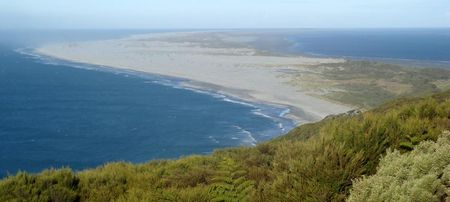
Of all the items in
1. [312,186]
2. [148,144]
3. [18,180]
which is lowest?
[148,144]

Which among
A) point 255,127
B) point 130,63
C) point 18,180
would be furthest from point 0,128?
point 130,63

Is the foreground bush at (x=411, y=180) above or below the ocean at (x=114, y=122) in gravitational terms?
above

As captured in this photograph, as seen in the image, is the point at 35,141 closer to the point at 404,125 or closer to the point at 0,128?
the point at 0,128

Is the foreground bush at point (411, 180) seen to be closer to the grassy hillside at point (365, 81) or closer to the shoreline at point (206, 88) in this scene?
the shoreline at point (206, 88)

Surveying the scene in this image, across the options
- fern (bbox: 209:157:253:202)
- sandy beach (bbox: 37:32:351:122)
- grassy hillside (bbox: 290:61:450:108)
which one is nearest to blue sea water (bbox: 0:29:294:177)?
sandy beach (bbox: 37:32:351:122)

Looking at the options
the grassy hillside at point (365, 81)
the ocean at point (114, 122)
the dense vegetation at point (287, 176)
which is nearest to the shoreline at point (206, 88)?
the ocean at point (114, 122)

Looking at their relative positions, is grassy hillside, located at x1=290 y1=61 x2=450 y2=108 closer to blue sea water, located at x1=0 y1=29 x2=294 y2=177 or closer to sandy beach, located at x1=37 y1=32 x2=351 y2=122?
sandy beach, located at x1=37 y1=32 x2=351 y2=122
